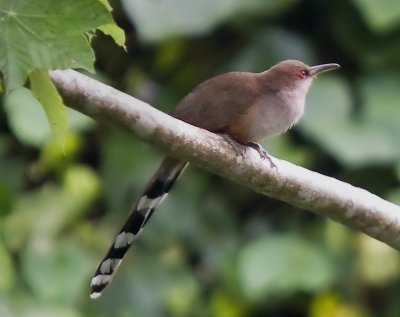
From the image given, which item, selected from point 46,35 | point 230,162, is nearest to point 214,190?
point 230,162

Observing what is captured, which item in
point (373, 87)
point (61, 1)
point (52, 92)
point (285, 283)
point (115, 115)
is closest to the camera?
point (61, 1)

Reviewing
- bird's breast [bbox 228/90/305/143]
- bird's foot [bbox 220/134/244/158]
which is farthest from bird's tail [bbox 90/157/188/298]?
bird's foot [bbox 220/134/244/158]

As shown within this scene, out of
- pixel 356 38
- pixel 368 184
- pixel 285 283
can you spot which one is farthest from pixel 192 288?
pixel 356 38

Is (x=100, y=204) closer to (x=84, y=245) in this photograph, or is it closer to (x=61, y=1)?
(x=84, y=245)

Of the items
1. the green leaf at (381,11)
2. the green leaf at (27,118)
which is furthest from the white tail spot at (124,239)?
the green leaf at (381,11)

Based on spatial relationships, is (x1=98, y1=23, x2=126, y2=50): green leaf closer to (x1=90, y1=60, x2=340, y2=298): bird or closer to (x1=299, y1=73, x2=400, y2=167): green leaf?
(x1=90, y1=60, x2=340, y2=298): bird

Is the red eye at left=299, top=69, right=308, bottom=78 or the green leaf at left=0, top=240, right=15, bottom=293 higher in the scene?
the red eye at left=299, top=69, right=308, bottom=78

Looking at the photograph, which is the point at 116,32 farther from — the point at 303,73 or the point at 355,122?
the point at 355,122
